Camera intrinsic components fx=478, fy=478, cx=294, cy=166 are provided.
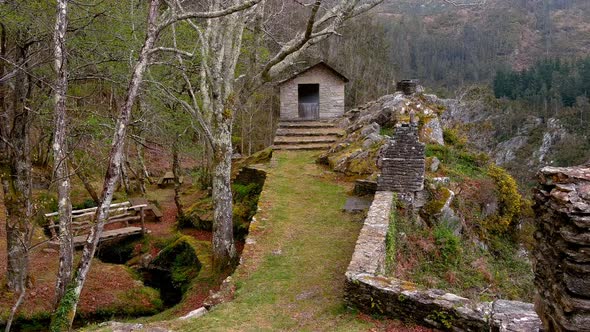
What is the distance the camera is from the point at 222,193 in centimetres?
1061

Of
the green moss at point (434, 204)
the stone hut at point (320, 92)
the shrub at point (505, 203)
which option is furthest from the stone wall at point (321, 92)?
the green moss at point (434, 204)

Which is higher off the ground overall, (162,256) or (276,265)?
(276,265)

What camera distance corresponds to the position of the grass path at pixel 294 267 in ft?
23.9

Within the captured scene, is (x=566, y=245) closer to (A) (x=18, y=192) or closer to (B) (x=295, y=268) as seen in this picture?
(B) (x=295, y=268)

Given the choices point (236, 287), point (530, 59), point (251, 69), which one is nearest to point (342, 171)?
point (251, 69)

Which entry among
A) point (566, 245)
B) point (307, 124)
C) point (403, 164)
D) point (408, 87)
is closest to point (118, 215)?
point (307, 124)

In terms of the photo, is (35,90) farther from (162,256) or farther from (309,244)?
(309,244)

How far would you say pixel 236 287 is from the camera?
864 cm

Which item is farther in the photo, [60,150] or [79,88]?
[79,88]

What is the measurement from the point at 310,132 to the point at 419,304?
1469cm

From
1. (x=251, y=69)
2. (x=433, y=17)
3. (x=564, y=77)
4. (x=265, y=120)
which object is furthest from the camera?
(x=433, y=17)

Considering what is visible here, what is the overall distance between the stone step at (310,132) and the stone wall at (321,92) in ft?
6.03

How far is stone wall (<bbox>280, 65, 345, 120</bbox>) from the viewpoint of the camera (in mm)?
22891

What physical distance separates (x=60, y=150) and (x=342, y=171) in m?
9.87
